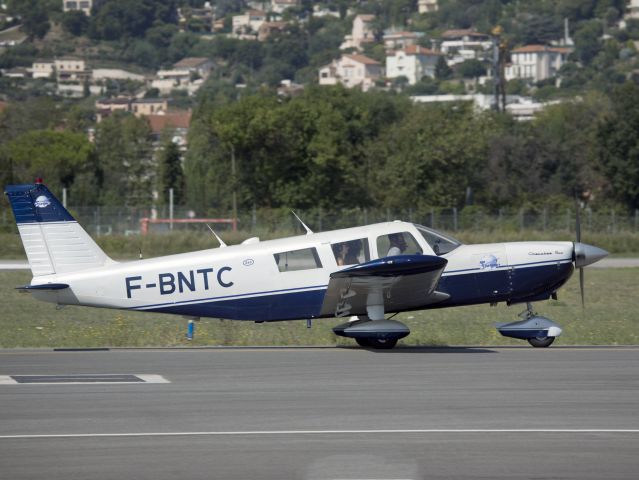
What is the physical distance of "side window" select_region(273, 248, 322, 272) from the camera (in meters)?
16.7

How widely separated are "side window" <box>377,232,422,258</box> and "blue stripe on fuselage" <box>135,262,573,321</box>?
2.19 ft

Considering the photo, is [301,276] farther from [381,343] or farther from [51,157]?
[51,157]

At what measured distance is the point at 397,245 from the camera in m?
16.6

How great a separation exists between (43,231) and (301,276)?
11.9 feet

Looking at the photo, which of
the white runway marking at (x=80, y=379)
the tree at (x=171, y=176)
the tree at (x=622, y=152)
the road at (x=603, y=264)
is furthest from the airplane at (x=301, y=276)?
the tree at (x=171, y=176)

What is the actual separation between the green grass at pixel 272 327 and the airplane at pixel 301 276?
127 centimetres

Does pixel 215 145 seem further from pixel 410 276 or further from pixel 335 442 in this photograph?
pixel 335 442

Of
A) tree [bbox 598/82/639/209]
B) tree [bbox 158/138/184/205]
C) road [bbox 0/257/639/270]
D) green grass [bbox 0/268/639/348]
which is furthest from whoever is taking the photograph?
tree [bbox 158/138/184/205]

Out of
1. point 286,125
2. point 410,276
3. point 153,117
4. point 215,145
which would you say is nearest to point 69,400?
point 410,276

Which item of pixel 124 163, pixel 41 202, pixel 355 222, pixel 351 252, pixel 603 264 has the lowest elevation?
pixel 124 163

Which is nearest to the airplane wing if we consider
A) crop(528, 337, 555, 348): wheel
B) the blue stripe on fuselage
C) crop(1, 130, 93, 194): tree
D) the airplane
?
the airplane

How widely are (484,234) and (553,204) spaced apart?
18.1m

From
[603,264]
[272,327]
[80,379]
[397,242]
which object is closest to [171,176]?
[603,264]

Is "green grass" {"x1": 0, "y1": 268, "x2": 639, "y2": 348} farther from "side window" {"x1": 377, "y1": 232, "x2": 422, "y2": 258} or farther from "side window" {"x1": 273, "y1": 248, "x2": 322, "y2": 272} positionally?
"side window" {"x1": 377, "y1": 232, "x2": 422, "y2": 258}
